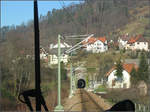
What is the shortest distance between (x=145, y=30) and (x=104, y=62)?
1009cm

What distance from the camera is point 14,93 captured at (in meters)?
6.24

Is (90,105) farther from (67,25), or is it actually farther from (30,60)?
(67,25)

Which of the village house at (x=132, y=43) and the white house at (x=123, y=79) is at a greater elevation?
the village house at (x=132, y=43)

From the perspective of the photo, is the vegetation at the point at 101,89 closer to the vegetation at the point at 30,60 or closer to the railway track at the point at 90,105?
the vegetation at the point at 30,60

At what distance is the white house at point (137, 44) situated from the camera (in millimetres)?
16197

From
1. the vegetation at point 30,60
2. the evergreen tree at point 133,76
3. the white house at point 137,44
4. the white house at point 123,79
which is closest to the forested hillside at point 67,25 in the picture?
the vegetation at point 30,60

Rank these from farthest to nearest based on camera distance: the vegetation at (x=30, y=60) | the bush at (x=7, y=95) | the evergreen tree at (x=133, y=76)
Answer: the evergreen tree at (x=133, y=76) < the vegetation at (x=30, y=60) < the bush at (x=7, y=95)

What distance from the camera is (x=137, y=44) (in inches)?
672

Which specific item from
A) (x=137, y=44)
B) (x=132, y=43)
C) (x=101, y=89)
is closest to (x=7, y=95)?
(x=101, y=89)

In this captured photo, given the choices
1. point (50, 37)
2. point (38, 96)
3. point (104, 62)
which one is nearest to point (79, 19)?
point (104, 62)

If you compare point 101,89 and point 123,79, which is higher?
point 123,79

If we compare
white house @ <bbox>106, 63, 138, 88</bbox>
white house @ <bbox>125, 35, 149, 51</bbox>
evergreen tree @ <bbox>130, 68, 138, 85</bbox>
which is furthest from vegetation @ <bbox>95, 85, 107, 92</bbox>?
white house @ <bbox>125, 35, 149, 51</bbox>

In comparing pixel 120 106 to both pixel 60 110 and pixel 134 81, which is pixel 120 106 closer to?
pixel 60 110

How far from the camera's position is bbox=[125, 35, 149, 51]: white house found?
53.1ft
